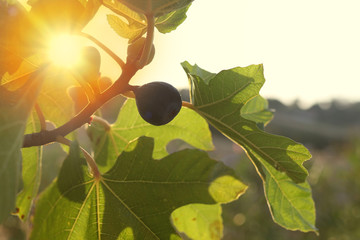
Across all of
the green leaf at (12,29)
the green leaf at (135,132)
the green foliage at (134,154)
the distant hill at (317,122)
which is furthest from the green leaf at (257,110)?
the distant hill at (317,122)

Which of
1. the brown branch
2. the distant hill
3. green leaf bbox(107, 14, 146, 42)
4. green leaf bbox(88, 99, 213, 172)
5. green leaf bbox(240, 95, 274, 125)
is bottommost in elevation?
the distant hill

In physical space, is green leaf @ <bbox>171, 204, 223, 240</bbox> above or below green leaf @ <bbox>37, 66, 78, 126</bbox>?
below

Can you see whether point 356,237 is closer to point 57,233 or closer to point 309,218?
point 309,218

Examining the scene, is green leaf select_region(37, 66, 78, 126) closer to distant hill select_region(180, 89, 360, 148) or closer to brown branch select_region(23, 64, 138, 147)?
brown branch select_region(23, 64, 138, 147)

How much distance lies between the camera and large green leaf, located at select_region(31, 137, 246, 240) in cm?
67

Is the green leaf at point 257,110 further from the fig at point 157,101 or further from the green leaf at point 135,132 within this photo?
the fig at point 157,101

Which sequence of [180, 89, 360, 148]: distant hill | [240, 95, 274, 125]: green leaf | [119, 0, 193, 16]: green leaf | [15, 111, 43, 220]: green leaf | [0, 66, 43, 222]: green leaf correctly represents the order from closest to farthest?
[0, 66, 43, 222]: green leaf, [119, 0, 193, 16]: green leaf, [15, 111, 43, 220]: green leaf, [240, 95, 274, 125]: green leaf, [180, 89, 360, 148]: distant hill

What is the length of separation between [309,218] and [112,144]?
0.46 metres

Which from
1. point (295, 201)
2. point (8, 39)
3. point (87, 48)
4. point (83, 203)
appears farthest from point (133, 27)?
point (295, 201)

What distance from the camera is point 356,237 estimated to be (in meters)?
4.05

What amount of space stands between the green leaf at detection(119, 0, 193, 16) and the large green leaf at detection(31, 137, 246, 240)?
8.8 inches

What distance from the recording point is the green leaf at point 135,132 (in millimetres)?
931

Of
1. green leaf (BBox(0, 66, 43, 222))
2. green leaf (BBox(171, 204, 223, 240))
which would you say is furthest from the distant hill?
green leaf (BBox(0, 66, 43, 222))

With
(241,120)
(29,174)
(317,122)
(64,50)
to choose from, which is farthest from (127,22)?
(317,122)
